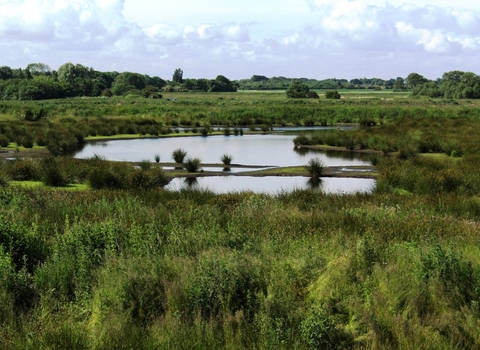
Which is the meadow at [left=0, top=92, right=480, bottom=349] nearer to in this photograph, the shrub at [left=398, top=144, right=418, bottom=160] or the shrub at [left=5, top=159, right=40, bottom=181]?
the shrub at [left=5, top=159, right=40, bottom=181]

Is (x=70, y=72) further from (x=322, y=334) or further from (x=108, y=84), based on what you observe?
(x=322, y=334)

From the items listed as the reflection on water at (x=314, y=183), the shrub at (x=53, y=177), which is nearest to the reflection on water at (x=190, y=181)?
the reflection on water at (x=314, y=183)

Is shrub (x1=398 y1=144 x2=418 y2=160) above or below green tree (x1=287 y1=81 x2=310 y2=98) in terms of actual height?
above

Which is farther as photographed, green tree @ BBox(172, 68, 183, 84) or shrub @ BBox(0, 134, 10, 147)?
green tree @ BBox(172, 68, 183, 84)

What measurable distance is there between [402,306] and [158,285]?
294 cm

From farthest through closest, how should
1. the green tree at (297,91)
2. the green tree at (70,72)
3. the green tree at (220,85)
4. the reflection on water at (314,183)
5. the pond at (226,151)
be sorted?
the green tree at (220,85) < the green tree at (70,72) < the green tree at (297,91) < the pond at (226,151) < the reflection on water at (314,183)

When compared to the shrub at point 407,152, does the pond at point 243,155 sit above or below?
below

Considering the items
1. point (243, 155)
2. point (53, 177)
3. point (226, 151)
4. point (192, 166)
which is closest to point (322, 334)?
point (53, 177)

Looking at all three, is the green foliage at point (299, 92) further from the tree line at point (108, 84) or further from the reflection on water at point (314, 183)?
the reflection on water at point (314, 183)

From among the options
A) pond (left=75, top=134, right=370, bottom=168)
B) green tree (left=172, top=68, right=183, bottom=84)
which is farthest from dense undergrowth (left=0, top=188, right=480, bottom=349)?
green tree (left=172, top=68, right=183, bottom=84)

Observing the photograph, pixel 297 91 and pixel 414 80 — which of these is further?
pixel 414 80

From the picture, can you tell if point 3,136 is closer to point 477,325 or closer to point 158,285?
point 158,285

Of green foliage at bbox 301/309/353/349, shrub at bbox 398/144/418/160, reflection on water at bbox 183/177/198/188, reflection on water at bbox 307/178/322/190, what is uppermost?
green foliage at bbox 301/309/353/349

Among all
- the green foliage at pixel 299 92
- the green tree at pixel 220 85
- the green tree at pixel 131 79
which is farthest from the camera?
the green tree at pixel 220 85
